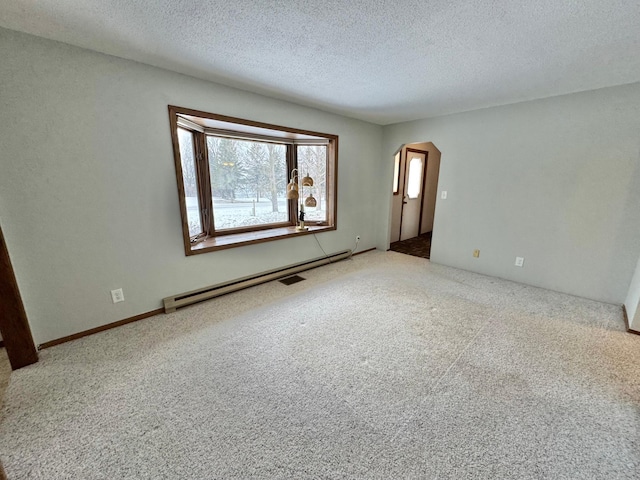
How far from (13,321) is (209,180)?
6.63 ft

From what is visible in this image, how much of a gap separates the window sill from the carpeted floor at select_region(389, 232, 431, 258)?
1654 millimetres

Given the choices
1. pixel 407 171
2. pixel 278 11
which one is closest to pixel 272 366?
pixel 278 11

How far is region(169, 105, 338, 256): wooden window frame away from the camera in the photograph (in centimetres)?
245

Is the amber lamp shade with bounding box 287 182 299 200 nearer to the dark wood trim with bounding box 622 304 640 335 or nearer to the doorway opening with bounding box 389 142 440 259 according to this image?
the doorway opening with bounding box 389 142 440 259

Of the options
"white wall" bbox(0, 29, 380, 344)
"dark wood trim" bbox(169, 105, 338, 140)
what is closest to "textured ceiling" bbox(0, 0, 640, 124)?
"white wall" bbox(0, 29, 380, 344)

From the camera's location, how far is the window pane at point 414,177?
520cm

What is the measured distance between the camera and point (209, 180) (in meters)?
3.10

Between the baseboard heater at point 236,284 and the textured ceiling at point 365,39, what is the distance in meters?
2.11

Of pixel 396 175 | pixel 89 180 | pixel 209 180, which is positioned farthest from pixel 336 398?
pixel 396 175

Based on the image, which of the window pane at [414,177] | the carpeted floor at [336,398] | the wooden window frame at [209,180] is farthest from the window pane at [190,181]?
the window pane at [414,177]

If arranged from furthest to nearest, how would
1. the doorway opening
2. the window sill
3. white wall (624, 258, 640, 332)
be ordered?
the doorway opening → the window sill → white wall (624, 258, 640, 332)

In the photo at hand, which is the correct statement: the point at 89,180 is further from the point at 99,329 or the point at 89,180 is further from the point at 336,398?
the point at 336,398

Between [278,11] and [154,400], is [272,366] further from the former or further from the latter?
[278,11]

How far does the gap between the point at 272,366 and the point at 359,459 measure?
0.81 meters
